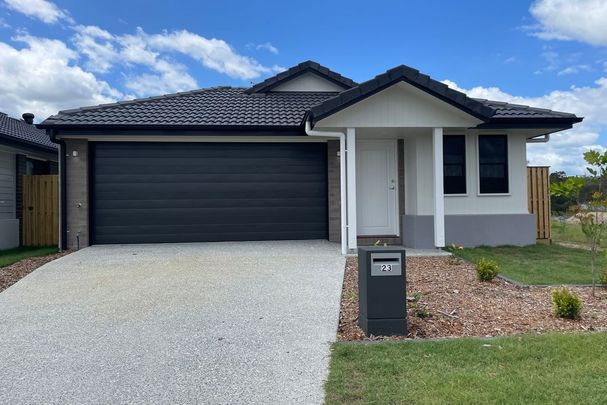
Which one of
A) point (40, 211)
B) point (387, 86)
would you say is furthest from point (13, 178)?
point (387, 86)

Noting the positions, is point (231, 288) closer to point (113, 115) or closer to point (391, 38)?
point (113, 115)

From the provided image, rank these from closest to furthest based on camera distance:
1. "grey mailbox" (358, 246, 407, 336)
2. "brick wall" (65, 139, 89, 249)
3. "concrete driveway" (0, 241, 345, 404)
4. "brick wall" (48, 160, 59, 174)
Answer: "concrete driveway" (0, 241, 345, 404) < "grey mailbox" (358, 246, 407, 336) < "brick wall" (65, 139, 89, 249) < "brick wall" (48, 160, 59, 174)

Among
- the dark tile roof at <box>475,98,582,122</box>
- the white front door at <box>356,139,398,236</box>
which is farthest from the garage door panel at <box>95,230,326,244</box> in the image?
the dark tile roof at <box>475,98,582,122</box>

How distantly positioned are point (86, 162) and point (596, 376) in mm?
11287

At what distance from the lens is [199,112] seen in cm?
1198

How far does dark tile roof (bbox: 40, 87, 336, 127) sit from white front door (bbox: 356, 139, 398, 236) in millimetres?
1924

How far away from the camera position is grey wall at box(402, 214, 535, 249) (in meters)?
11.3

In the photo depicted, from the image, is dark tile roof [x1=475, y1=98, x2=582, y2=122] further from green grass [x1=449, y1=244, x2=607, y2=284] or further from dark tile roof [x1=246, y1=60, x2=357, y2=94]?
dark tile roof [x1=246, y1=60, x2=357, y2=94]

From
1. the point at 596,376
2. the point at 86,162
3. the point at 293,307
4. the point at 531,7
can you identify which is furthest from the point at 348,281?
the point at 531,7

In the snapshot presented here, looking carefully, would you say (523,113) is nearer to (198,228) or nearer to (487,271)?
(487,271)

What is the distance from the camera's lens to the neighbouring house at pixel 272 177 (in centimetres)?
1112

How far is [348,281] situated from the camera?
736 centimetres

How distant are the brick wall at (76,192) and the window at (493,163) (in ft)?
33.0

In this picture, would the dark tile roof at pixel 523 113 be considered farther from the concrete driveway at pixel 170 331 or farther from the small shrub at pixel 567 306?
the small shrub at pixel 567 306
